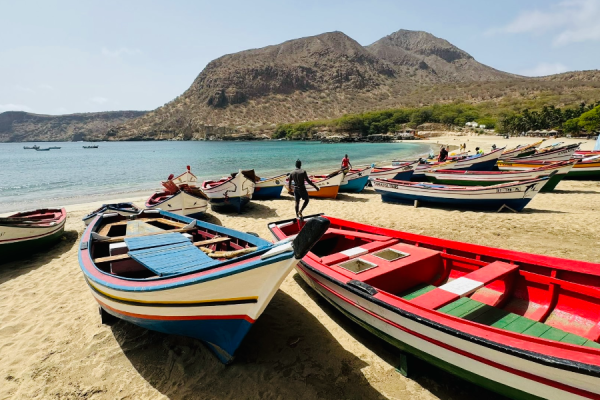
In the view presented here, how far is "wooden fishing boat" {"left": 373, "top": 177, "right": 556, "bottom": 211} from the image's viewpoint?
10406 millimetres

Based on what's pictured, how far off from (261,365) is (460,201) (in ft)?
34.2

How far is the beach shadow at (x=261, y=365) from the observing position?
12.4ft

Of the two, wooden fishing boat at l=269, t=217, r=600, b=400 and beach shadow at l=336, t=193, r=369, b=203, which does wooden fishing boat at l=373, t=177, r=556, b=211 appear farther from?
wooden fishing boat at l=269, t=217, r=600, b=400

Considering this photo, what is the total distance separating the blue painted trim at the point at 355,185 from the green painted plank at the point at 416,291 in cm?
1160

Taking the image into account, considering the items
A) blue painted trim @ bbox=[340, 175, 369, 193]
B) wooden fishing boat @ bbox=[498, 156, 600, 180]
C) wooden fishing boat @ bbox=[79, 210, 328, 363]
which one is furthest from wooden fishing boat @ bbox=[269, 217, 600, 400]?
wooden fishing boat @ bbox=[498, 156, 600, 180]

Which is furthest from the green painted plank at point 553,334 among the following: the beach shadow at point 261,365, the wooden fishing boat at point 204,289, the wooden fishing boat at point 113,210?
the wooden fishing boat at point 113,210

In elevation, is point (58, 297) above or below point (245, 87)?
below

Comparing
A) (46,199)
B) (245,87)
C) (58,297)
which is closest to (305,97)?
(245,87)

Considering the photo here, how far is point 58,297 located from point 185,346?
376 centimetres

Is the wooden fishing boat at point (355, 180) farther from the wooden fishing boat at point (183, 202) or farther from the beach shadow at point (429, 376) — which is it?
the beach shadow at point (429, 376)

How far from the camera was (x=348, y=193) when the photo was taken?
16.8 metres

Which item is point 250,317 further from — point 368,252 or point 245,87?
point 245,87

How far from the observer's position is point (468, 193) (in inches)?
451

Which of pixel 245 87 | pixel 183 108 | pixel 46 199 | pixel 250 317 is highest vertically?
pixel 245 87
